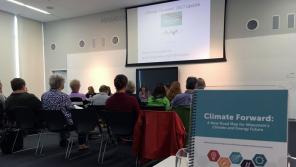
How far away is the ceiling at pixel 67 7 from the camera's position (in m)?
7.25

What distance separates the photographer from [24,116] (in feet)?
12.4

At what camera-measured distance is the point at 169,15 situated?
7215 mm

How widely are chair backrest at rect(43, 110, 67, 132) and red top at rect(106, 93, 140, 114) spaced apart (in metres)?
0.72

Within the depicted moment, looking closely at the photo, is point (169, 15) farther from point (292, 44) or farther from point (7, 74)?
point (7, 74)

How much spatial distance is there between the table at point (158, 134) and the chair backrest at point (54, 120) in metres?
1.29

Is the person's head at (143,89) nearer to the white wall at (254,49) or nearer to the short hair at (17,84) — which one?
the white wall at (254,49)

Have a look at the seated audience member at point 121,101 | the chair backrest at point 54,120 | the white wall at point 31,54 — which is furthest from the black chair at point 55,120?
the white wall at point 31,54

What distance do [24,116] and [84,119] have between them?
994 mm

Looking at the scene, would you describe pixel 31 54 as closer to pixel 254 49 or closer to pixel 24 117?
pixel 24 117

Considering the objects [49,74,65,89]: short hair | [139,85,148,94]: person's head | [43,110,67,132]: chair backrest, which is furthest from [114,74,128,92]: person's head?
[139,85,148,94]: person's head

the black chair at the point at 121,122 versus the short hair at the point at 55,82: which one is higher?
the short hair at the point at 55,82

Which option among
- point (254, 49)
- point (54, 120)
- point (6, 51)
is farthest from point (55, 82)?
point (6, 51)

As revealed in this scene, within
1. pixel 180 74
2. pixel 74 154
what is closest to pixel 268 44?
pixel 180 74

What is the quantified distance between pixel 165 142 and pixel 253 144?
220 cm
